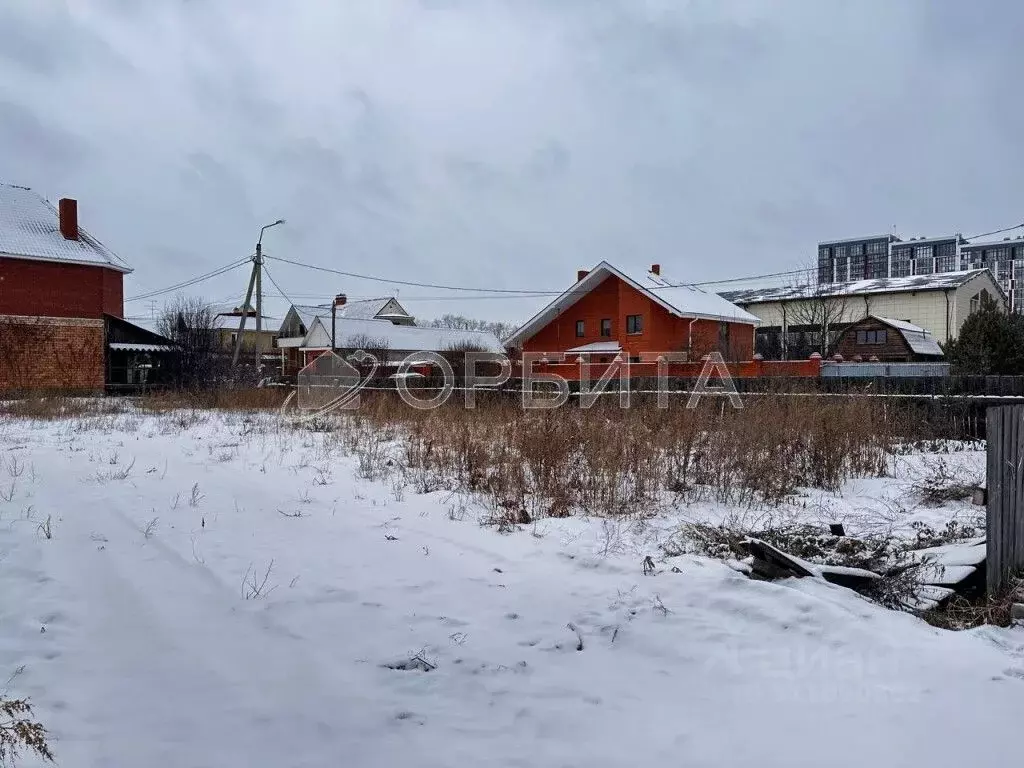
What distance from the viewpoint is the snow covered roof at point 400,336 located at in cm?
3978

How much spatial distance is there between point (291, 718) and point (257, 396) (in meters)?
14.7

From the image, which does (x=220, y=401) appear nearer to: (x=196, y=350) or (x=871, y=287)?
(x=196, y=350)

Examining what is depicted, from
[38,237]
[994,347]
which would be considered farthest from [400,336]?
[994,347]

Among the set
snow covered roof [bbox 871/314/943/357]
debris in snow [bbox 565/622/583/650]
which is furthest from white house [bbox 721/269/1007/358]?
debris in snow [bbox 565/622/583/650]

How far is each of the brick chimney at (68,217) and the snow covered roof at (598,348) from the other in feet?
64.6

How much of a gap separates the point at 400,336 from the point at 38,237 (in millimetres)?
22473

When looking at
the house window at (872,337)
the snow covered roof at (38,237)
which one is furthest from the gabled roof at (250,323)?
the house window at (872,337)

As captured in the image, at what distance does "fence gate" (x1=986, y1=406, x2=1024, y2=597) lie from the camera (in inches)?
134

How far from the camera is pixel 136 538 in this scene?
4.43 m

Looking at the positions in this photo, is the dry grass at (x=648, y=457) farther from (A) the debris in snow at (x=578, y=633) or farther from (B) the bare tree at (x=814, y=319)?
(B) the bare tree at (x=814, y=319)

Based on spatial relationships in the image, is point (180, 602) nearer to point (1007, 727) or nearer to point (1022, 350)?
point (1007, 727)

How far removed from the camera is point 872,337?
2812 centimetres

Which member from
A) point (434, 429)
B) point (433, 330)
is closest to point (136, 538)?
point (434, 429)

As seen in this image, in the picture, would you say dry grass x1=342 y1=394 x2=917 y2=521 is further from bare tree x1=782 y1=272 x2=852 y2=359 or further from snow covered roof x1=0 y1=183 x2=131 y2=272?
bare tree x1=782 y1=272 x2=852 y2=359
